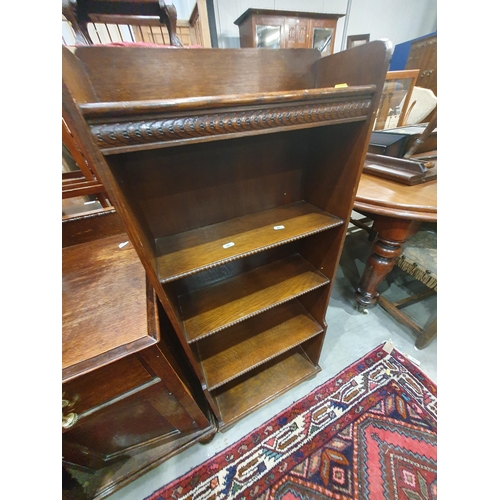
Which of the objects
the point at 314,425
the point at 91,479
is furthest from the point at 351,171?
the point at 91,479

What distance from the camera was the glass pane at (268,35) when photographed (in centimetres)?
225

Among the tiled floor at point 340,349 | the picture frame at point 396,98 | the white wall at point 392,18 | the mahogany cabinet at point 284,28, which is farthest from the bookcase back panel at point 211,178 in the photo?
the white wall at point 392,18

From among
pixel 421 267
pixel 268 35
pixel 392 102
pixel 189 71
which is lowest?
pixel 421 267

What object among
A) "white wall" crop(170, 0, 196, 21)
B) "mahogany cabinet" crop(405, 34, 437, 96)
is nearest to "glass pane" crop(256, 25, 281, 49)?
"white wall" crop(170, 0, 196, 21)

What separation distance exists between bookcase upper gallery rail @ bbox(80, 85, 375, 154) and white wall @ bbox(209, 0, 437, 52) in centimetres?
313

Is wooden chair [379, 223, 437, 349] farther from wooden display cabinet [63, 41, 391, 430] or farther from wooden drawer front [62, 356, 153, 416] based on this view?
wooden drawer front [62, 356, 153, 416]

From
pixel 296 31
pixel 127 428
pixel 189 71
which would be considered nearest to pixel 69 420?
pixel 127 428

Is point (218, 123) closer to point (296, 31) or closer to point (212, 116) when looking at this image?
point (212, 116)

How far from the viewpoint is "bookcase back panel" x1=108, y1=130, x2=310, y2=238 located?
0.56 metres

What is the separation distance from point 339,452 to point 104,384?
0.94 m

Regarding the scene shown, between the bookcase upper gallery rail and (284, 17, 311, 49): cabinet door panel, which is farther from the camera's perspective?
(284, 17, 311, 49): cabinet door panel

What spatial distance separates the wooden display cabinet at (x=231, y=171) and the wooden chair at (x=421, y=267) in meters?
0.50

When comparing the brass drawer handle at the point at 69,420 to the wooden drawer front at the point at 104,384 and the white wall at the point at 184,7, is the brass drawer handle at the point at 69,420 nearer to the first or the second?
the wooden drawer front at the point at 104,384

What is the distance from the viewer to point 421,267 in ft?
3.18
